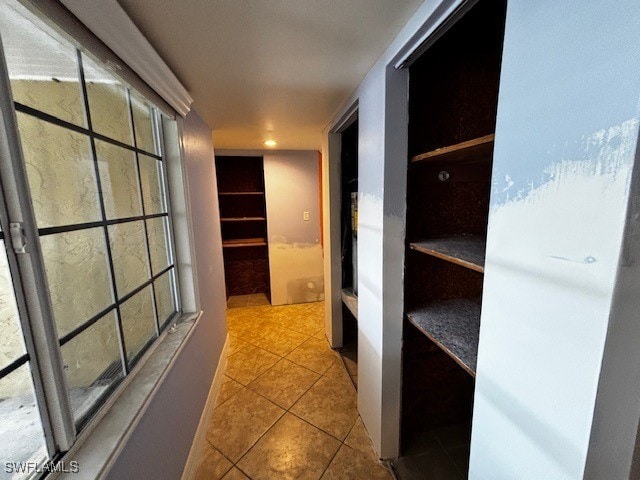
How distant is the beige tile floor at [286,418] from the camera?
4.23 ft

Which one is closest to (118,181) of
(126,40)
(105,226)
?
(105,226)

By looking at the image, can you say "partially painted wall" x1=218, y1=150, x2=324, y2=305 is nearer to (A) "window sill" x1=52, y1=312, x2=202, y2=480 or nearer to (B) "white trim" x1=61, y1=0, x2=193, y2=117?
(B) "white trim" x1=61, y1=0, x2=193, y2=117

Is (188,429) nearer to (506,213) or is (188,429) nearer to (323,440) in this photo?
(323,440)

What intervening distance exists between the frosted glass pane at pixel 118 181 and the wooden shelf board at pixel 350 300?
151 cm

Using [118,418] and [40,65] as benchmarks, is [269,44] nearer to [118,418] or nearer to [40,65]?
[40,65]

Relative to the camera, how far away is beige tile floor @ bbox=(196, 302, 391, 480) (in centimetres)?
129

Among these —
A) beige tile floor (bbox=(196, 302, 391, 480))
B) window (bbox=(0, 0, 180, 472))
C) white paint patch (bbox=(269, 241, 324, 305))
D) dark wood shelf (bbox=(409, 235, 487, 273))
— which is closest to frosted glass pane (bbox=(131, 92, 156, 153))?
window (bbox=(0, 0, 180, 472))

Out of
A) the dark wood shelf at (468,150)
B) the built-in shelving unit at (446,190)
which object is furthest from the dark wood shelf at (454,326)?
the dark wood shelf at (468,150)

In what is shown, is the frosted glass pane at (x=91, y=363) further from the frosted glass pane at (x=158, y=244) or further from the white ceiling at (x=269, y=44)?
the white ceiling at (x=269, y=44)

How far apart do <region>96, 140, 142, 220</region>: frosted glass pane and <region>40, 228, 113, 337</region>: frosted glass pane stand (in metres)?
0.14

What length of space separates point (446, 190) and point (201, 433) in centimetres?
196

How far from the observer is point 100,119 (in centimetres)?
92

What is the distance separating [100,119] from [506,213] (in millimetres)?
1383

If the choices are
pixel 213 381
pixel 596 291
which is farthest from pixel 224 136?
pixel 596 291
